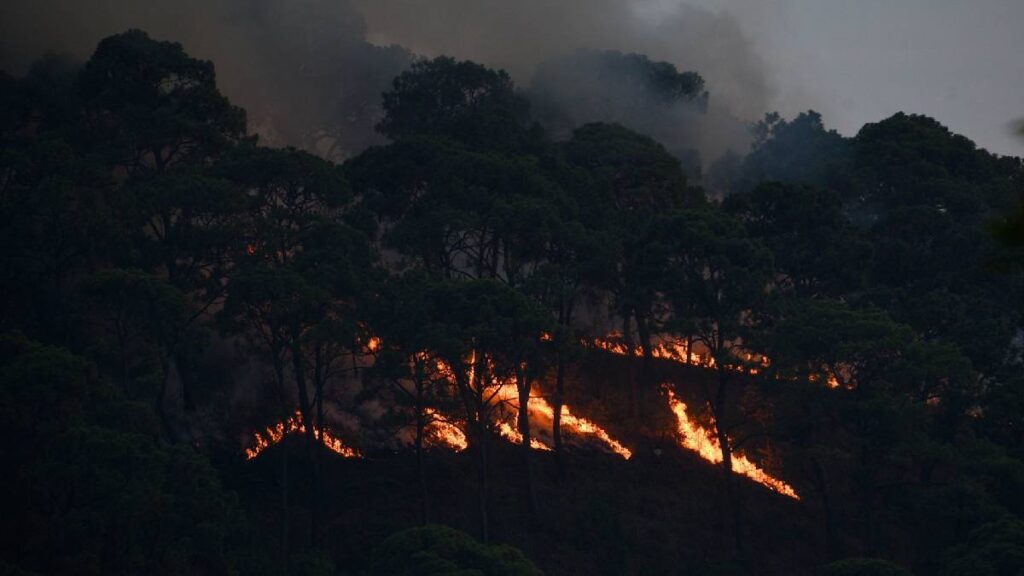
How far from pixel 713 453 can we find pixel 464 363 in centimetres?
1518

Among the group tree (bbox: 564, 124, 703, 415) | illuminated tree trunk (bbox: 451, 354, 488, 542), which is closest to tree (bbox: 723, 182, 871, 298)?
tree (bbox: 564, 124, 703, 415)

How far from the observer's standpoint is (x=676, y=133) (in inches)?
3590

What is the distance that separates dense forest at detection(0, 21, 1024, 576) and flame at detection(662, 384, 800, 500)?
14 cm

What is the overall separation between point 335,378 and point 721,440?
55.6ft

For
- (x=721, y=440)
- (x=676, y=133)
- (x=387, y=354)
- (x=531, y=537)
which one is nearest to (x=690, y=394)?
(x=721, y=440)

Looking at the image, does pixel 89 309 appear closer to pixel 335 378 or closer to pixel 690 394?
pixel 335 378

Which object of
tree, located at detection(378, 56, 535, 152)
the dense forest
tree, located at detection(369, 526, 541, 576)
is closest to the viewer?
tree, located at detection(369, 526, 541, 576)

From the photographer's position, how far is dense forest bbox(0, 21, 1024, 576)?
119 ft

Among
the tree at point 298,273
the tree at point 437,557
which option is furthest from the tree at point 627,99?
the tree at point 437,557

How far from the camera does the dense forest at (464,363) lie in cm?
3634

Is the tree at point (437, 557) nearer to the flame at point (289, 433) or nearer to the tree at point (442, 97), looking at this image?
the flame at point (289, 433)

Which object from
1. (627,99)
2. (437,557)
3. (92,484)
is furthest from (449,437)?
(627,99)

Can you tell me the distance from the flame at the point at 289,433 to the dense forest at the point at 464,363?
0.17 meters

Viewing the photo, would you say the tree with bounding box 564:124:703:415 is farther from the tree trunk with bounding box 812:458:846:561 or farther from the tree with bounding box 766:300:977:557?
the tree trunk with bounding box 812:458:846:561
